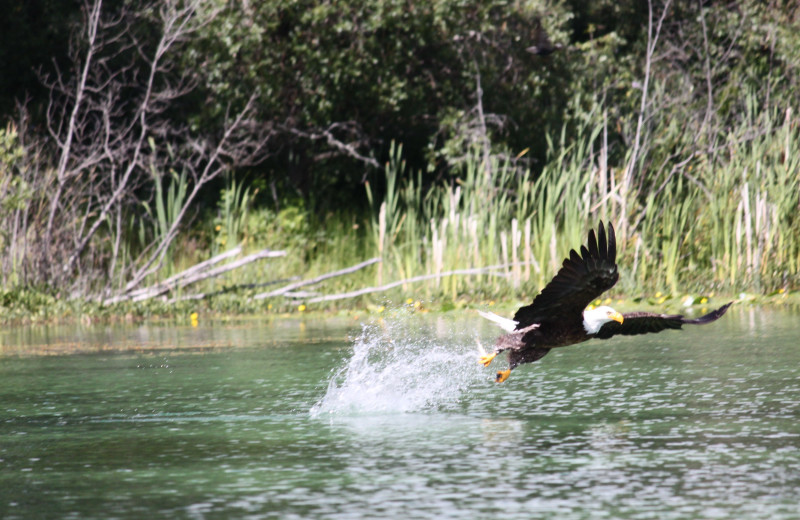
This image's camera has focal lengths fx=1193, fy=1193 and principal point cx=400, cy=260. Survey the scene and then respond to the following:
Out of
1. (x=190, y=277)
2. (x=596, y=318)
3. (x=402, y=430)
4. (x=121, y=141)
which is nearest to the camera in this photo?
(x=402, y=430)

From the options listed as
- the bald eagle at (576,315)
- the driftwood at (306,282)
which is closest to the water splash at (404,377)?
the bald eagle at (576,315)

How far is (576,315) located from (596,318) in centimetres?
13

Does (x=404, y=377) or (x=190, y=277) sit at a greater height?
(x=190, y=277)

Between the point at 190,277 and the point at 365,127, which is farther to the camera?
the point at 365,127

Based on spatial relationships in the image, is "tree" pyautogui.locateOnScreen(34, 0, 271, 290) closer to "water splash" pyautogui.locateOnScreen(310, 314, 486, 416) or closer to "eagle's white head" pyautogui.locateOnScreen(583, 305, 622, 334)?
"water splash" pyautogui.locateOnScreen(310, 314, 486, 416)

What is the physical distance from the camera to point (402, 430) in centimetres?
697

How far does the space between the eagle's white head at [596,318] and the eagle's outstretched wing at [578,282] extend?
0.23ft

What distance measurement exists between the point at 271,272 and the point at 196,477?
→ 10.3 meters

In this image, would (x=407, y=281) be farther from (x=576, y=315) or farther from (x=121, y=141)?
(x=576, y=315)

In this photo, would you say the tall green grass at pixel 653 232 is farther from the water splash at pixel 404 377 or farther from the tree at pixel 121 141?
the water splash at pixel 404 377

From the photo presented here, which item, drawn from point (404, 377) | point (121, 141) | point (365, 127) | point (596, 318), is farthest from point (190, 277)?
point (596, 318)

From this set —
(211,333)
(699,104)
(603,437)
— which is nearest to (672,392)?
(603,437)

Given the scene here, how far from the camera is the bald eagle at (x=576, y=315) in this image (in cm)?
689

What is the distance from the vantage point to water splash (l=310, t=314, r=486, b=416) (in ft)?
26.1
